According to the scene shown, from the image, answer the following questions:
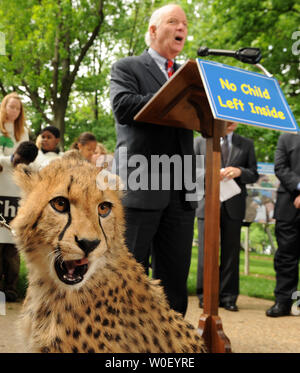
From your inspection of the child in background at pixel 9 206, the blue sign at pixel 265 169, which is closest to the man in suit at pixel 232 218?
the child in background at pixel 9 206

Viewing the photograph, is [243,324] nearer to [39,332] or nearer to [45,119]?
[39,332]

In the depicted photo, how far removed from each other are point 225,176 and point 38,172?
146 inches

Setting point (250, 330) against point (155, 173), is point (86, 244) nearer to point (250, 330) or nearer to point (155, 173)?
point (155, 173)

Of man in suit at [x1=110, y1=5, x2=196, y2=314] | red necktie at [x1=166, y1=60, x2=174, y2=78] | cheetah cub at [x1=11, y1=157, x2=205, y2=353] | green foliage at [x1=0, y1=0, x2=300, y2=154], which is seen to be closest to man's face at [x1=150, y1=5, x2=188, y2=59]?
man in suit at [x1=110, y1=5, x2=196, y2=314]

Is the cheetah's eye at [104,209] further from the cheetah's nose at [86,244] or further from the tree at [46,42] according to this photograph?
the tree at [46,42]

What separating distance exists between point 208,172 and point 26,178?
1.58 m

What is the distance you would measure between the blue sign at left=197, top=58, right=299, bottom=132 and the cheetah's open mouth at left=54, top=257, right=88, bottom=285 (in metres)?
1.08

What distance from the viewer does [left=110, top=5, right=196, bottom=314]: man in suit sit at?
117 inches

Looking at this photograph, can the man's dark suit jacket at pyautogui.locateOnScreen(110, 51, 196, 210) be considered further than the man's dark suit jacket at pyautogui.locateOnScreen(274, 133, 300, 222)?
No

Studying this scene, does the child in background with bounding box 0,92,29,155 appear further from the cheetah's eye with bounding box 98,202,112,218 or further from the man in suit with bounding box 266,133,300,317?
the man in suit with bounding box 266,133,300,317

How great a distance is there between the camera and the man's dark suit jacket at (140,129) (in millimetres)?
2975

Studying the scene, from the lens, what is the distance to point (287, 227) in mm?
5605

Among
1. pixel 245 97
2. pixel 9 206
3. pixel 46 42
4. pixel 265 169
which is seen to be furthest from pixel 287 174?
pixel 46 42

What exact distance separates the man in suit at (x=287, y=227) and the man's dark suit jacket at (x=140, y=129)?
2.72 m
